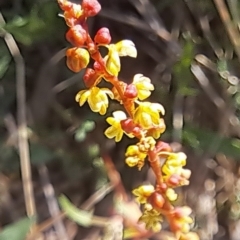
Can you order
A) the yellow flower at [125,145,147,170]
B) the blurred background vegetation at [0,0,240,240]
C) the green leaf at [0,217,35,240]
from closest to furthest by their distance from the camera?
the yellow flower at [125,145,147,170] < the green leaf at [0,217,35,240] < the blurred background vegetation at [0,0,240,240]

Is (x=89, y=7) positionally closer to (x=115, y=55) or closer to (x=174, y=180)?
(x=115, y=55)

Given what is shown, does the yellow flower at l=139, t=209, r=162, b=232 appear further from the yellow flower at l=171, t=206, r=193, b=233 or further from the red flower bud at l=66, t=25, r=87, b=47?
the red flower bud at l=66, t=25, r=87, b=47

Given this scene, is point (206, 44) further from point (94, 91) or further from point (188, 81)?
point (94, 91)

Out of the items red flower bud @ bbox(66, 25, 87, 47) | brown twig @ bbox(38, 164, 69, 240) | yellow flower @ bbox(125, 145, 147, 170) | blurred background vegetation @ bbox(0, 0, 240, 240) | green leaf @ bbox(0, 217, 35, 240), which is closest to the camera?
red flower bud @ bbox(66, 25, 87, 47)

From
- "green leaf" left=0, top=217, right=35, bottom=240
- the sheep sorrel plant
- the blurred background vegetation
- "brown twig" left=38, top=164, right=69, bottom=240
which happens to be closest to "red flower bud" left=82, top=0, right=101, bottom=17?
the sheep sorrel plant

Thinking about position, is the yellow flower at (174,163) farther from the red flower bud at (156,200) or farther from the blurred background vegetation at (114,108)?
the blurred background vegetation at (114,108)

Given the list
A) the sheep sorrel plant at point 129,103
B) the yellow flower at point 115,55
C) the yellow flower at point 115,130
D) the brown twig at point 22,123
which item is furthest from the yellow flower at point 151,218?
the brown twig at point 22,123
